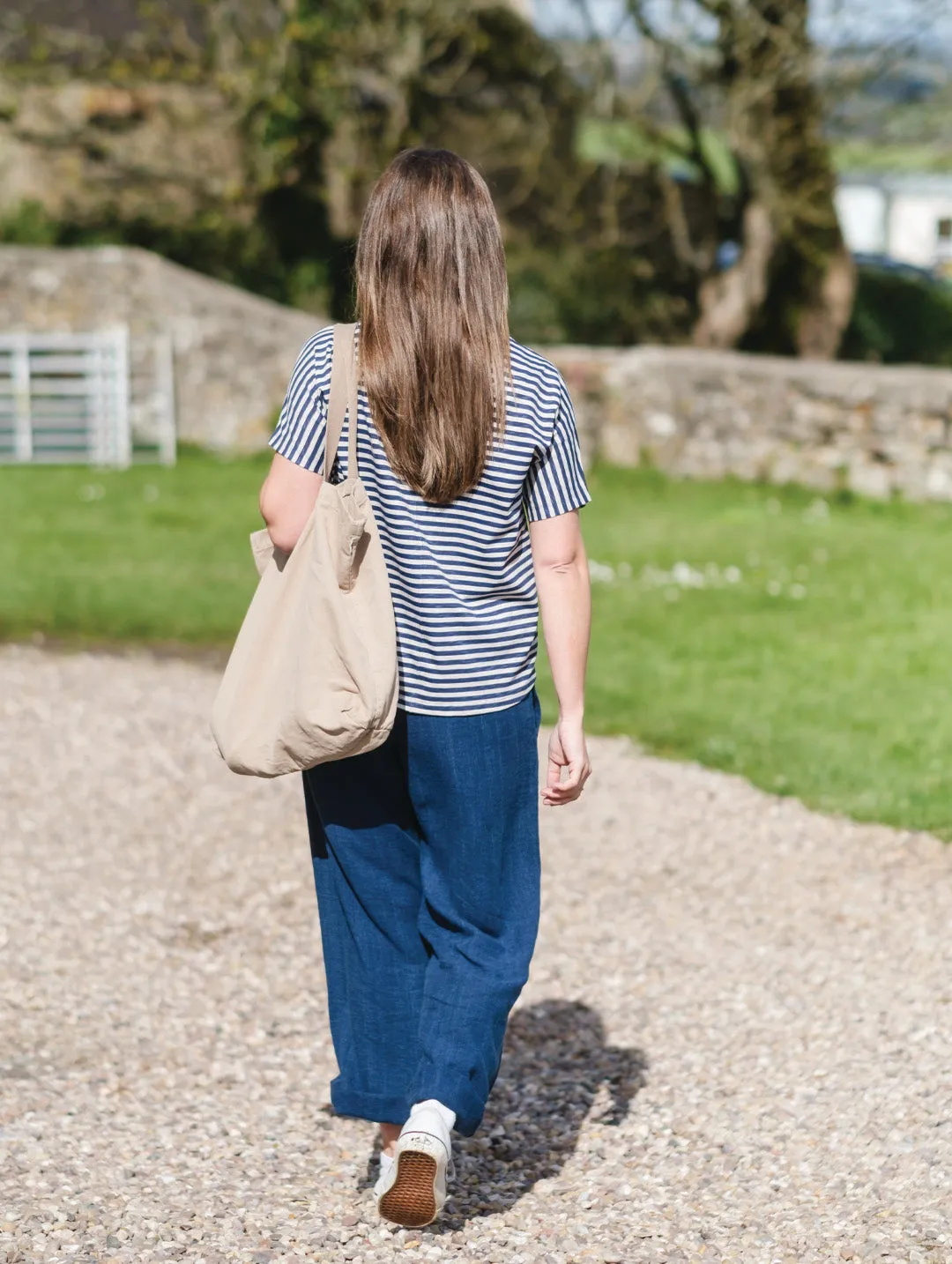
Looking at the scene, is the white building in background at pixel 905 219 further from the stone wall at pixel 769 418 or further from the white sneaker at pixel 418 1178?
the white sneaker at pixel 418 1178

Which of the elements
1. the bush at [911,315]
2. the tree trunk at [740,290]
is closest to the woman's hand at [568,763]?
the tree trunk at [740,290]

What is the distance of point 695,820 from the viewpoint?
18.4ft

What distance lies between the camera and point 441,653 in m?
2.66

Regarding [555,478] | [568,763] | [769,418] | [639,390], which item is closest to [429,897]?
[568,763]

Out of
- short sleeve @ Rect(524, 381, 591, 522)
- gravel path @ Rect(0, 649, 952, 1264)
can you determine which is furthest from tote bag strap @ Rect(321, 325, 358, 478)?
gravel path @ Rect(0, 649, 952, 1264)

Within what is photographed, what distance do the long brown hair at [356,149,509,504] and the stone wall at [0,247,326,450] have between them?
12.2 m

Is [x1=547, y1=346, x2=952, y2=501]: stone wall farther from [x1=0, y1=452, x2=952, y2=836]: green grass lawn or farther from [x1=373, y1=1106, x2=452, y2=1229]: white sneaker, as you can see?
[x1=373, y1=1106, x2=452, y2=1229]: white sneaker

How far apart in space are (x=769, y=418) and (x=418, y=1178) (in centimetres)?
1110

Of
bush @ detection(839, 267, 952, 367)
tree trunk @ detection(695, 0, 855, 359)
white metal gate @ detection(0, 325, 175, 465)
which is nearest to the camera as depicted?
tree trunk @ detection(695, 0, 855, 359)

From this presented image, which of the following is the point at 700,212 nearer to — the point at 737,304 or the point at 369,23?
the point at 737,304

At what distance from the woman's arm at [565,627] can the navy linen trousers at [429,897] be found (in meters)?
0.06

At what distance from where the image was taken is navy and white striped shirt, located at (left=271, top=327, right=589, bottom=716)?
263 cm

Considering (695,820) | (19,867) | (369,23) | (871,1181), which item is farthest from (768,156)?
(871,1181)

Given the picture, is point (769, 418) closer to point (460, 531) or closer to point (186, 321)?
point (186, 321)
